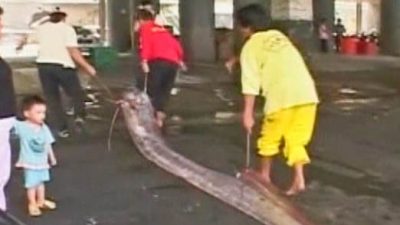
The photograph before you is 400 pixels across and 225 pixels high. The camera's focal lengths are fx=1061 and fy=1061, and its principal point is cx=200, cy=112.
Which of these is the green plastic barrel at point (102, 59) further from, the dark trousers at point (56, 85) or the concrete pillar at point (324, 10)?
the dark trousers at point (56, 85)

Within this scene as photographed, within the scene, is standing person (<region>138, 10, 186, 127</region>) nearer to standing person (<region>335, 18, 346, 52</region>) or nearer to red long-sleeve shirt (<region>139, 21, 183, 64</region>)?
red long-sleeve shirt (<region>139, 21, 183, 64</region>)

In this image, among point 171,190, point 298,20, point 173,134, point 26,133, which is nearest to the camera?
point 26,133

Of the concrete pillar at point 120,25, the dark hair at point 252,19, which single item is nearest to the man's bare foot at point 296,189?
the dark hair at point 252,19

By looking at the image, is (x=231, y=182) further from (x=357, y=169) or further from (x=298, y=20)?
(x=298, y=20)

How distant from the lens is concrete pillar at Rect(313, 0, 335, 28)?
48.0 meters

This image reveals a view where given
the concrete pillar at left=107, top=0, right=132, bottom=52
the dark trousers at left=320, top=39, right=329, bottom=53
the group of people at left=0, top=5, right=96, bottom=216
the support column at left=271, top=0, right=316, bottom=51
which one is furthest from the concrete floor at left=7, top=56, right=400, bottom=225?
the concrete pillar at left=107, top=0, right=132, bottom=52

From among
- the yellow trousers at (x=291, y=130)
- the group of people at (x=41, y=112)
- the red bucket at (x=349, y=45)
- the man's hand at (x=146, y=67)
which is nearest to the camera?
the group of people at (x=41, y=112)

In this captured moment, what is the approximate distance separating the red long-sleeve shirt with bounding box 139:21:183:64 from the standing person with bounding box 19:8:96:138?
73 cm

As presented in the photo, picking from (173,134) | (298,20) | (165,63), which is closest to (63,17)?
(165,63)

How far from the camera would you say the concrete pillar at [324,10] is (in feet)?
157

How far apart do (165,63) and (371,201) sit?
464 centimetres

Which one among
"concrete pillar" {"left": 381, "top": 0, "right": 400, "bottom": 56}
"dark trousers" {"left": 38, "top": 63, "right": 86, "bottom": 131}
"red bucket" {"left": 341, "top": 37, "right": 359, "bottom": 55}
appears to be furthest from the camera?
"red bucket" {"left": 341, "top": 37, "right": 359, "bottom": 55}

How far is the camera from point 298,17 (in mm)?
43594

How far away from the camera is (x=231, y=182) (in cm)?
900
